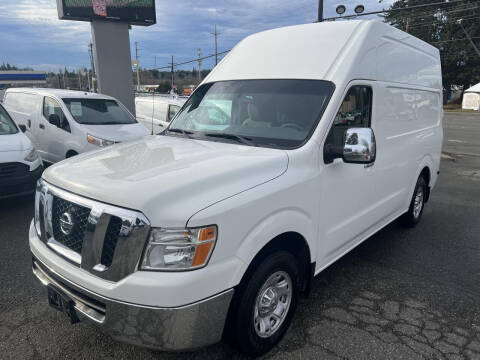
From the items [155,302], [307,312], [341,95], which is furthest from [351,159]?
[155,302]

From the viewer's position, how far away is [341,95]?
120 inches

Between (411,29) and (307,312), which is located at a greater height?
(411,29)

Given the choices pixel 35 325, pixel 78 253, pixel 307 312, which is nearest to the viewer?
pixel 78 253

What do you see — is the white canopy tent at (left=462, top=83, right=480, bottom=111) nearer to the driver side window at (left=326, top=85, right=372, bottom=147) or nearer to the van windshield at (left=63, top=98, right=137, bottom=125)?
the van windshield at (left=63, top=98, right=137, bottom=125)

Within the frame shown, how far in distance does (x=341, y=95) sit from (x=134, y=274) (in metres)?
2.11

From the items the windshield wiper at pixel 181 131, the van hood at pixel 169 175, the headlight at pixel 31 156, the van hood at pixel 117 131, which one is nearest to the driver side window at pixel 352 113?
the van hood at pixel 169 175

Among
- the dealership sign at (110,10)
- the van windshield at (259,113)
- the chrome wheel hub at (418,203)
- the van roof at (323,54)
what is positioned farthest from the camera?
the dealership sign at (110,10)

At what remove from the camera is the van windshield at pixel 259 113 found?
3.01 meters

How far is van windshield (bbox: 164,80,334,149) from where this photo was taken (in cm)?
301

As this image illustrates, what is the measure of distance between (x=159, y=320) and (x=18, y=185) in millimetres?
4576

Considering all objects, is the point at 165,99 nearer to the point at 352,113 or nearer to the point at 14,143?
the point at 14,143

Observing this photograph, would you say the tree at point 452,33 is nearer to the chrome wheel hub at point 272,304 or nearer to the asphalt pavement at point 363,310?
the asphalt pavement at point 363,310

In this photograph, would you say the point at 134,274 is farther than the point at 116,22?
No

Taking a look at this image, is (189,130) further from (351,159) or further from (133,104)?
(133,104)
